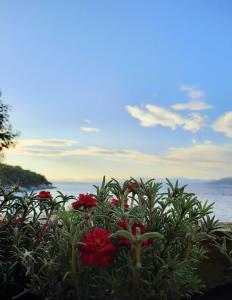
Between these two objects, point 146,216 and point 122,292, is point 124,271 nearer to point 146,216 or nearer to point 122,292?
point 122,292

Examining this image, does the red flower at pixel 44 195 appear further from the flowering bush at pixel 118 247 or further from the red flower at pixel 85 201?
the red flower at pixel 85 201

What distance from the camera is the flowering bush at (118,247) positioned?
309cm

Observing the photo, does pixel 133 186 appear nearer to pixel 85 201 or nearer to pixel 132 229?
pixel 85 201

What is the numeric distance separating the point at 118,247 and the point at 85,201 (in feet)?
2.52

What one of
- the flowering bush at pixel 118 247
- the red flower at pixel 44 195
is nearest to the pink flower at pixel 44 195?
the red flower at pixel 44 195

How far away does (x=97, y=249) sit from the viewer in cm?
300

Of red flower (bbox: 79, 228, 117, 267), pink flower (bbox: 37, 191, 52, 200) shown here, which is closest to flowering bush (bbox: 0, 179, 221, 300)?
red flower (bbox: 79, 228, 117, 267)

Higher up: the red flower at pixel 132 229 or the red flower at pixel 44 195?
the red flower at pixel 44 195

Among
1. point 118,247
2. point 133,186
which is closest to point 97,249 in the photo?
point 118,247

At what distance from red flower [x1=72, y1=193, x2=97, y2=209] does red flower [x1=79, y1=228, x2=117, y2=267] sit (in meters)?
0.83

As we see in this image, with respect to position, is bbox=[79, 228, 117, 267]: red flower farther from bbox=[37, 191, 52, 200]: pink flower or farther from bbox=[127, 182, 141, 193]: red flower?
bbox=[37, 191, 52, 200]: pink flower

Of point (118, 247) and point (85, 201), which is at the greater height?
point (85, 201)

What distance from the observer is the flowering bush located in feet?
10.1

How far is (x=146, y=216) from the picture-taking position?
354 centimetres
